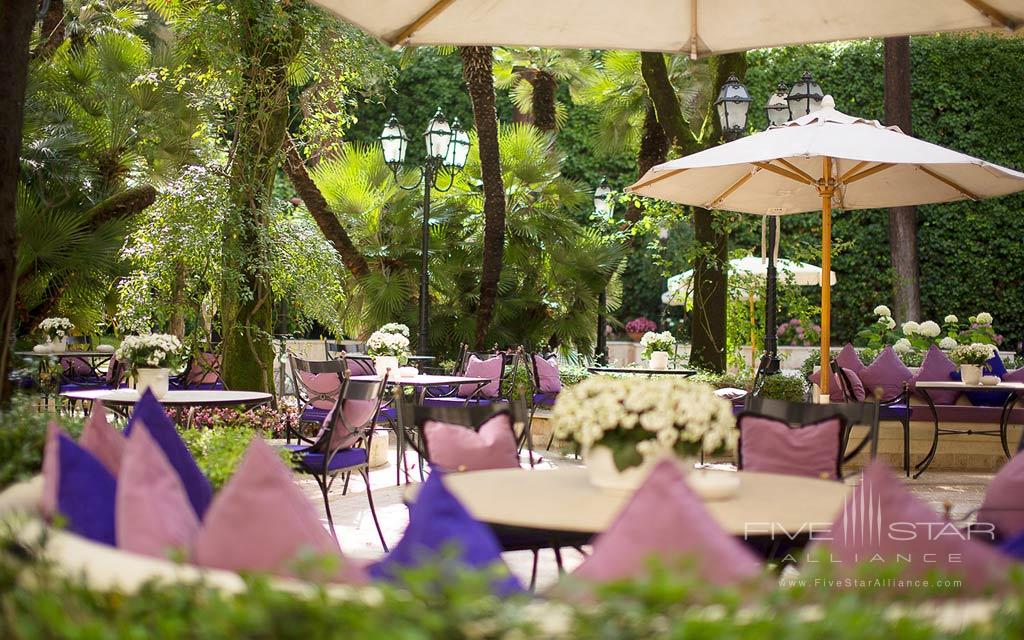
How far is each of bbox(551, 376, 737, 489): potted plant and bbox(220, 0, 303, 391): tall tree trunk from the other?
6299 mm

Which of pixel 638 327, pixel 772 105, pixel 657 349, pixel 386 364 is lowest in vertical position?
pixel 386 364

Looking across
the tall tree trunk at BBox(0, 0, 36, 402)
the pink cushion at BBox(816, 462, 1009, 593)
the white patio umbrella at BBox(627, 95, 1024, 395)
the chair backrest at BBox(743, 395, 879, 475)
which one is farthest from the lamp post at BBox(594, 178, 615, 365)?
the pink cushion at BBox(816, 462, 1009, 593)

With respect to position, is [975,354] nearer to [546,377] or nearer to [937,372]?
[937,372]

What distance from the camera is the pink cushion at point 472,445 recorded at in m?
3.72

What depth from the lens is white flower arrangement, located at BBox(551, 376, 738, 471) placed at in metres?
2.80

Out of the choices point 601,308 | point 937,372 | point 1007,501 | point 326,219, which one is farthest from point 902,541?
point 601,308

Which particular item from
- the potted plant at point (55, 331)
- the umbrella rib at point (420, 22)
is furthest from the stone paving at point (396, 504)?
the potted plant at point (55, 331)

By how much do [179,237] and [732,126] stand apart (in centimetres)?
492

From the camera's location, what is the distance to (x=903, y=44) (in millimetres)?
14969

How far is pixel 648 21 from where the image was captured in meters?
4.82

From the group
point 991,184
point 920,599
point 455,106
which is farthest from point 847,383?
point 455,106

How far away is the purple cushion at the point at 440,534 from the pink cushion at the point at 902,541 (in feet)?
1.91

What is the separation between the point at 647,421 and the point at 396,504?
4.38m

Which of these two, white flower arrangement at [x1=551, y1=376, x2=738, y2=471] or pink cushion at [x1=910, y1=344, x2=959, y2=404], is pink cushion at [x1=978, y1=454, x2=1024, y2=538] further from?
pink cushion at [x1=910, y1=344, x2=959, y2=404]
